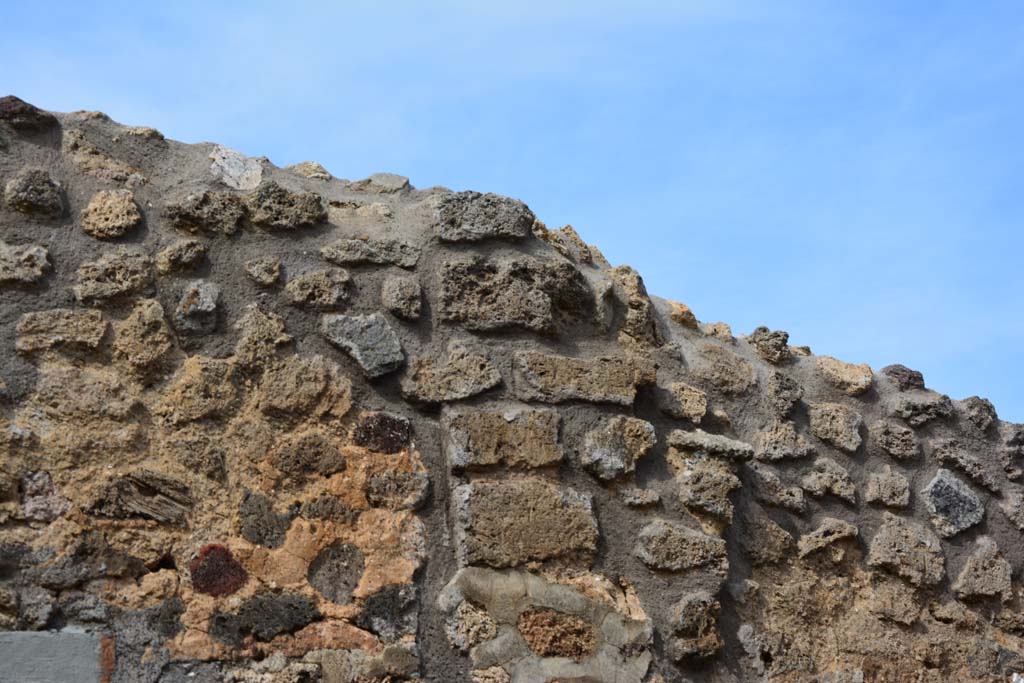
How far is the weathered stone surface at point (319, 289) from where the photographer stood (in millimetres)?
3285

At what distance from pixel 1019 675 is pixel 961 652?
25 centimetres

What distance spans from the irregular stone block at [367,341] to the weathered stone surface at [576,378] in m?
0.36

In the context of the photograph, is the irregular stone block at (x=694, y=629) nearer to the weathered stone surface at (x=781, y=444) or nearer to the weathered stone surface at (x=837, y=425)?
the weathered stone surface at (x=781, y=444)

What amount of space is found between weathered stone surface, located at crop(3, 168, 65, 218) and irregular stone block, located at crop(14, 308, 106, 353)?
0.97ft

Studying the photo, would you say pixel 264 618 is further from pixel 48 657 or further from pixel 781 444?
pixel 781 444

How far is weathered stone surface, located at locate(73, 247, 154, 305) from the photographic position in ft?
10.2

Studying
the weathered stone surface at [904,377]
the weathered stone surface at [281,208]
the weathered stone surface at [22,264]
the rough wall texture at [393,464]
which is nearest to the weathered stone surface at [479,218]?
the rough wall texture at [393,464]

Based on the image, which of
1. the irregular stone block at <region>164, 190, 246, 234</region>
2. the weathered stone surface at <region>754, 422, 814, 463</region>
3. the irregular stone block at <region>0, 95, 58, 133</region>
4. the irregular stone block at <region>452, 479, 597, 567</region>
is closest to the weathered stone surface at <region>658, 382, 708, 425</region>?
the weathered stone surface at <region>754, 422, 814, 463</region>

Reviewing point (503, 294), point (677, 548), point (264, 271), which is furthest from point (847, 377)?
point (264, 271)

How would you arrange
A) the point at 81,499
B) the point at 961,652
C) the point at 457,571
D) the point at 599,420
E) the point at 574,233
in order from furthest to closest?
the point at 574,233 → the point at 961,652 → the point at 599,420 → the point at 457,571 → the point at 81,499

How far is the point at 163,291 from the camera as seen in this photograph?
3.19 m

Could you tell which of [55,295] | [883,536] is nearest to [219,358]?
[55,295]

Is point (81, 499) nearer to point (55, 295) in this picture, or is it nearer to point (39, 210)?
point (55, 295)

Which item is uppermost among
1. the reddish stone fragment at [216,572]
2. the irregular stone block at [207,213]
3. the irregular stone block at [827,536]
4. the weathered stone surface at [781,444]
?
the irregular stone block at [207,213]
